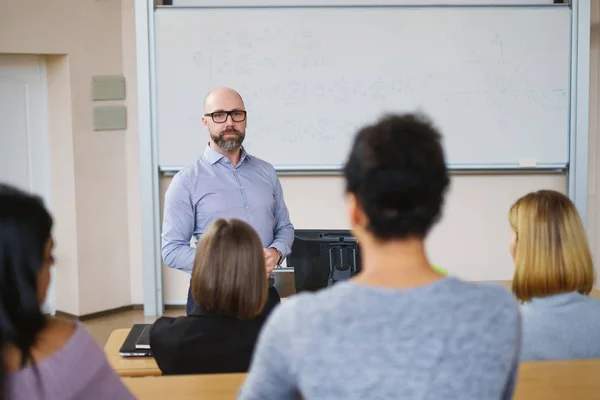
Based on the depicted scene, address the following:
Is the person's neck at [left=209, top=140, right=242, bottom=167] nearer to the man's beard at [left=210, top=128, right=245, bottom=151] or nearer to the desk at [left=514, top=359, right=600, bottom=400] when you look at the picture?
the man's beard at [left=210, top=128, right=245, bottom=151]

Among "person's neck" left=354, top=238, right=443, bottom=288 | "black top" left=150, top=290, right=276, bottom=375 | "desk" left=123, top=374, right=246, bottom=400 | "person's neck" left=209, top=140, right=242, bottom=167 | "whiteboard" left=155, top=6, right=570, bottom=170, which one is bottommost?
"desk" left=123, top=374, right=246, bottom=400

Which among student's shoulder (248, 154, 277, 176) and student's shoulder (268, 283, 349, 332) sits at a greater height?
student's shoulder (248, 154, 277, 176)

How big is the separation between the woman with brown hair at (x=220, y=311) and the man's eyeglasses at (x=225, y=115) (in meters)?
1.13

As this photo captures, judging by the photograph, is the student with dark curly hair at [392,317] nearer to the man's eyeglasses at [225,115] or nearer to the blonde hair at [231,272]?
the blonde hair at [231,272]

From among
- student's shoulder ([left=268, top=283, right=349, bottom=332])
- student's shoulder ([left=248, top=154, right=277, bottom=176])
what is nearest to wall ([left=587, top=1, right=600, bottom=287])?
student's shoulder ([left=248, top=154, right=277, bottom=176])

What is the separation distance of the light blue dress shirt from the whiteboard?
1.96m

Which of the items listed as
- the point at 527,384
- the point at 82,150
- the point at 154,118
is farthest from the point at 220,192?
the point at 82,150

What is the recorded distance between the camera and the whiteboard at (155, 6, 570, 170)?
515 centimetres

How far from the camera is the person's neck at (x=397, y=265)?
3.63ft

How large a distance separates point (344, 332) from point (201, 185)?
217 cm

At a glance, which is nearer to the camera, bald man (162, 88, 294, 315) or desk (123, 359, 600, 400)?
desk (123, 359, 600, 400)

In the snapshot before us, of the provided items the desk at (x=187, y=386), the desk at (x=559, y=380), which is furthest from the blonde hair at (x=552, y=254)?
the desk at (x=187, y=386)

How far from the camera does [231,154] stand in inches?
127

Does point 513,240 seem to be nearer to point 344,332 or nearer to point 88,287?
point 344,332
